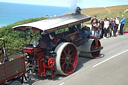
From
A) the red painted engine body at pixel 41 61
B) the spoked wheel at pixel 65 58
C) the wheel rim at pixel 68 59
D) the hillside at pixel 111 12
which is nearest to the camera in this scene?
the red painted engine body at pixel 41 61

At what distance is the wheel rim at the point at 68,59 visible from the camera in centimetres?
658

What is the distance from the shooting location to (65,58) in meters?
6.63

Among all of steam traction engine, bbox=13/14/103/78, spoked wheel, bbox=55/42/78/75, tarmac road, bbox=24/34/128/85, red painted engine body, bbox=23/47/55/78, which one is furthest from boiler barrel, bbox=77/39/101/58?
red painted engine body, bbox=23/47/55/78

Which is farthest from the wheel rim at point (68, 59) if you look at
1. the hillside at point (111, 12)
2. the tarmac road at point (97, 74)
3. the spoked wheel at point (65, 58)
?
the hillside at point (111, 12)

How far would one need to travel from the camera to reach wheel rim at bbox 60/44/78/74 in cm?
658

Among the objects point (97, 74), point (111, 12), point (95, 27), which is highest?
point (111, 12)

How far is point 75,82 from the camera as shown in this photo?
20.0 feet

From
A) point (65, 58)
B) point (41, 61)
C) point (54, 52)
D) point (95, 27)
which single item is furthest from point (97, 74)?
point (95, 27)

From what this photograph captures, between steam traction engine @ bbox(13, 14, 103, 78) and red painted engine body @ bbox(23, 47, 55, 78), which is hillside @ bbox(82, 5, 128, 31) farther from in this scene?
red painted engine body @ bbox(23, 47, 55, 78)

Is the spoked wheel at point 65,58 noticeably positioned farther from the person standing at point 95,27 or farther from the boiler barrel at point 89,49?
Result: the person standing at point 95,27

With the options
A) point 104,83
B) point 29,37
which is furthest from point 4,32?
point 104,83

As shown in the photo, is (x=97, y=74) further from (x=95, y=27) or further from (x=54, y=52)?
(x=95, y=27)

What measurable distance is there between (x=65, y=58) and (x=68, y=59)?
0.77 ft

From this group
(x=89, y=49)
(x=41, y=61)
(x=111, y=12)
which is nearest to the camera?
(x=41, y=61)
